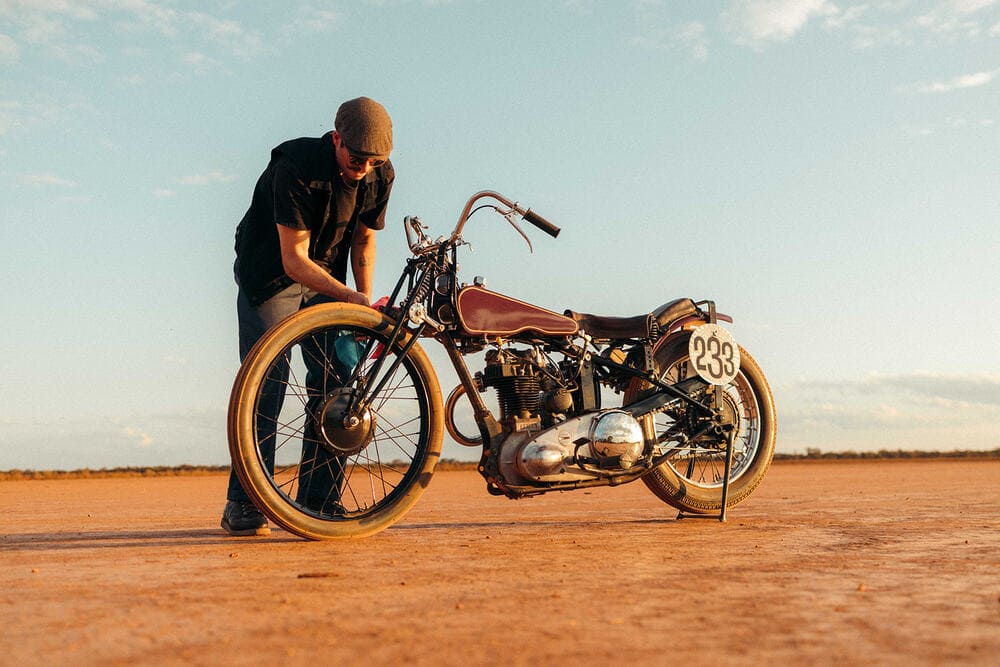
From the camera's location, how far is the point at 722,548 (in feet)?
14.2

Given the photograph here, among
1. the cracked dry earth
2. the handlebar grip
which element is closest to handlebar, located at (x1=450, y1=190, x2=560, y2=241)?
the handlebar grip

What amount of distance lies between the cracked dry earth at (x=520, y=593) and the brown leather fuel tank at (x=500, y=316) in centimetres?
103

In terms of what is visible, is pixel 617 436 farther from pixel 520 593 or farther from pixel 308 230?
pixel 520 593

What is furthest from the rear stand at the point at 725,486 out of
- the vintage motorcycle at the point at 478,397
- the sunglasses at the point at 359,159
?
the sunglasses at the point at 359,159

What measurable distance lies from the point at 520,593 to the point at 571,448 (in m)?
2.09

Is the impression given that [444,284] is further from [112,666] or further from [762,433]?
[112,666]

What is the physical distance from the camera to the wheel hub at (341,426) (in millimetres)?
4684

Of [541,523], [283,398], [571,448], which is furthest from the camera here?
[541,523]

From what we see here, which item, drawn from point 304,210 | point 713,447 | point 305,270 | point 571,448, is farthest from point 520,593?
point 713,447

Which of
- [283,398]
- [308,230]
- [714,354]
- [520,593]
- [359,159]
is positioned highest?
[359,159]

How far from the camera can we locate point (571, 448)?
5.16 m

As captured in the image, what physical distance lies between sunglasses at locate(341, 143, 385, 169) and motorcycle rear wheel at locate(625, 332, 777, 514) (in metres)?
1.92

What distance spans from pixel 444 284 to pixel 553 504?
290 centimetres

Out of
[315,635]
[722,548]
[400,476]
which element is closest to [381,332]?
[400,476]
